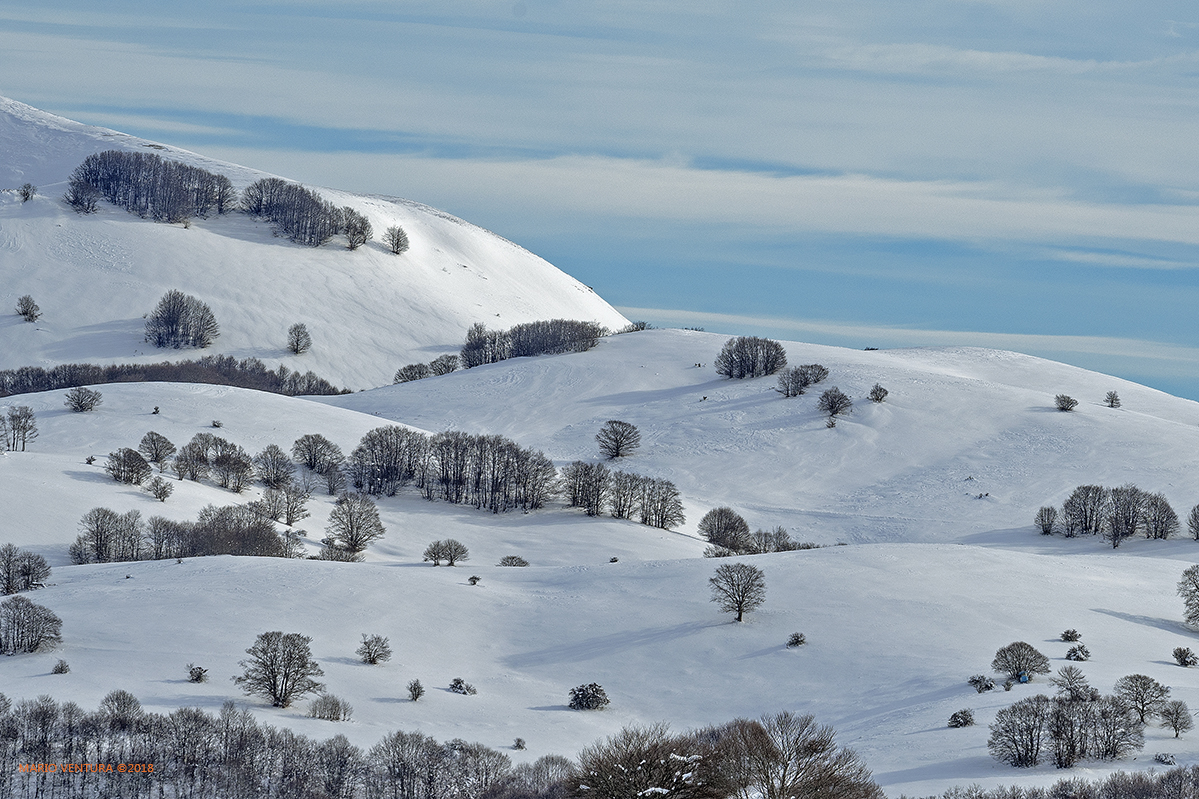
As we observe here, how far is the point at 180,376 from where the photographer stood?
5763 inches

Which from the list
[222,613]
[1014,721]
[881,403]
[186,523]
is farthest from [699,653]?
[881,403]

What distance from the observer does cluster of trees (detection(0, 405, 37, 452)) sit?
88.9m

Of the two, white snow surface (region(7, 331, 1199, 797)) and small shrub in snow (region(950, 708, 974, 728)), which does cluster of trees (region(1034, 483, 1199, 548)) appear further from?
small shrub in snow (region(950, 708, 974, 728))

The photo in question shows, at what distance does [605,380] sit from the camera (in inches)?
5143

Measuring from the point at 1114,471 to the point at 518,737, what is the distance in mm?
75307

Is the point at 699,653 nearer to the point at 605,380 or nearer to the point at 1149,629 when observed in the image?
the point at 1149,629

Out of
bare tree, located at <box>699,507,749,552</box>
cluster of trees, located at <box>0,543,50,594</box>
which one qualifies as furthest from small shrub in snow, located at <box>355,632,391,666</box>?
bare tree, located at <box>699,507,749,552</box>

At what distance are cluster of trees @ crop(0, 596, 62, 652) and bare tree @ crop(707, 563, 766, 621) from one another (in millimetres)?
31462

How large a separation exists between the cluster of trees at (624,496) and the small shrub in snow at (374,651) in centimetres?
4242

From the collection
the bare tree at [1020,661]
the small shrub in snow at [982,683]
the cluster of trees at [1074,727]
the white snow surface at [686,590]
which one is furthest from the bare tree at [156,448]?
the cluster of trees at [1074,727]

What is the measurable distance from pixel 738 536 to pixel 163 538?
4305cm

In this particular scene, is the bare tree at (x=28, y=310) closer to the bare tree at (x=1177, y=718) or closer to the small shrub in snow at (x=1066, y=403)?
the small shrub in snow at (x=1066, y=403)

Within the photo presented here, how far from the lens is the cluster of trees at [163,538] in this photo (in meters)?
66.8

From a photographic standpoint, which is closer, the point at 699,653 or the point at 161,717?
the point at 161,717
